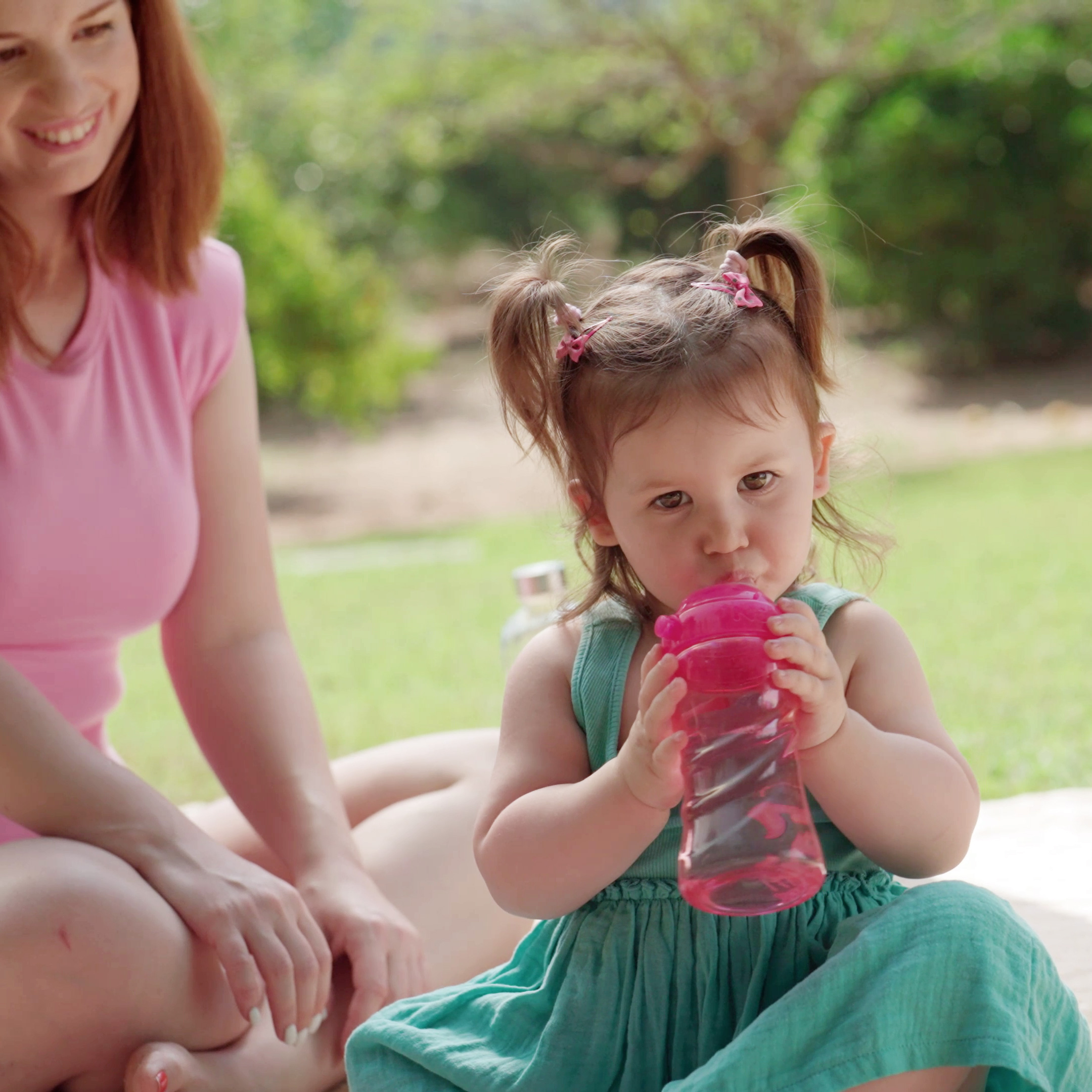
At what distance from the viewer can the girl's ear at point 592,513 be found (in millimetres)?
1450

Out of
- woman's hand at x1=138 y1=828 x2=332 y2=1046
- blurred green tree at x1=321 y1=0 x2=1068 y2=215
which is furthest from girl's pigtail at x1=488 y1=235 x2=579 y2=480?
blurred green tree at x1=321 y1=0 x2=1068 y2=215

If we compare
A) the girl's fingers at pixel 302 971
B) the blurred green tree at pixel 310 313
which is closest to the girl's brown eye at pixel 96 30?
the girl's fingers at pixel 302 971

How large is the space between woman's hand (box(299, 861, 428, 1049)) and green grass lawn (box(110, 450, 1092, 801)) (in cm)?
50

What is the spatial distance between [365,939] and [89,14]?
3.87 ft

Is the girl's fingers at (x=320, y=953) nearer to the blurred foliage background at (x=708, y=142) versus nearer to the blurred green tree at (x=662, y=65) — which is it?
the blurred foliage background at (x=708, y=142)

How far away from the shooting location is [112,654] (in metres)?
2.02

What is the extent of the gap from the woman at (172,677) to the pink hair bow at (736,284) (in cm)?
81

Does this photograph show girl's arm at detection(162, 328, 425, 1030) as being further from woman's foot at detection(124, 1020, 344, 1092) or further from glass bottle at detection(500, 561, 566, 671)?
glass bottle at detection(500, 561, 566, 671)

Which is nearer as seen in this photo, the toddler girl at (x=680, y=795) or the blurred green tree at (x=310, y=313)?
the toddler girl at (x=680, y=795)

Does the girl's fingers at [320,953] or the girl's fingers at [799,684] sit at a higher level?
the girl's fingers at [799,684]

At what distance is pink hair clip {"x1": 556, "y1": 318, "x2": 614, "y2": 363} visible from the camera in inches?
56.1

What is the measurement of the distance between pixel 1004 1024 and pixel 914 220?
961 cm

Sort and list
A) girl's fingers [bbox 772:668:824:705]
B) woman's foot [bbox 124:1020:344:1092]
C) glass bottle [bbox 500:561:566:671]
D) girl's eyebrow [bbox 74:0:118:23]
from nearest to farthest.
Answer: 1. girl's fingers [bbox 772:668:824:705]
2. woman's foot [bbox 124:1020:344:1092]
3. girl's eyebrow [bbox 74:0:118:23]
4. glass bottle [bbox 500:561:566:671]

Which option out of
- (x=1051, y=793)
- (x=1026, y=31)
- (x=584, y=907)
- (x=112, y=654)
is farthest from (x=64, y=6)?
(x=1026, y=31)
